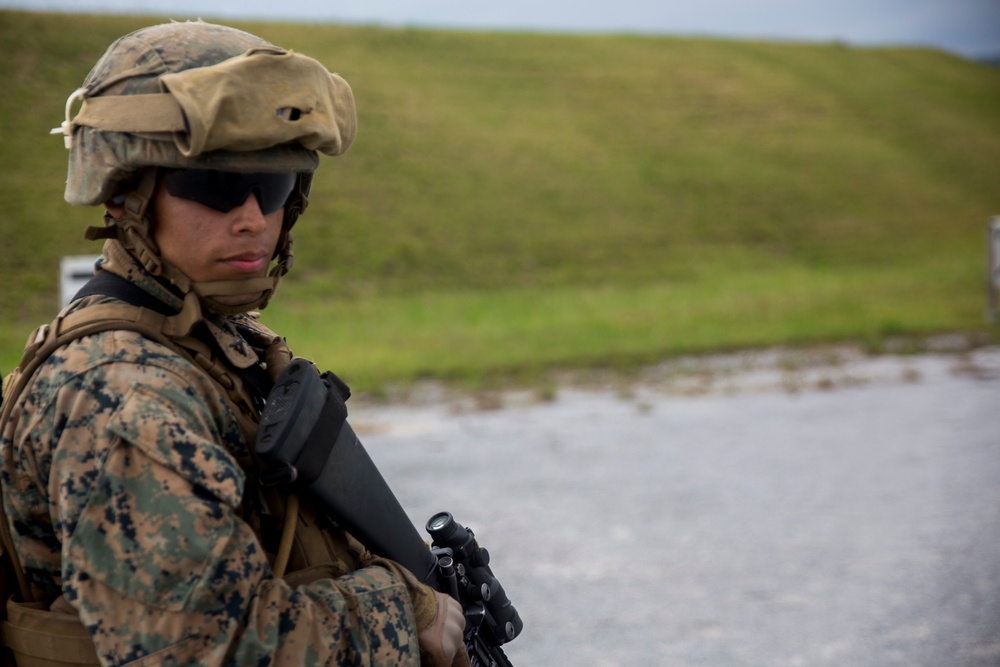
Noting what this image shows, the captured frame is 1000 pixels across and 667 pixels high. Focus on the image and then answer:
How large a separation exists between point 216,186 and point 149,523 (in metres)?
0.52

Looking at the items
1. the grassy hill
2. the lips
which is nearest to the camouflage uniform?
the lips

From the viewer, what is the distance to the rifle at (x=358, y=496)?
59.2 inches

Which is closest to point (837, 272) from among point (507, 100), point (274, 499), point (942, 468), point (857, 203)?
point (857, 203)

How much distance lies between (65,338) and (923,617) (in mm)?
4022

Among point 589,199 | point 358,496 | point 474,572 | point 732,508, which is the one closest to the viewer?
point 358,496

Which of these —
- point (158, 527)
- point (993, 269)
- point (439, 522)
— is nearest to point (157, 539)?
Answer: point (158, 527)

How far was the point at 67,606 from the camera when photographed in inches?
57.7

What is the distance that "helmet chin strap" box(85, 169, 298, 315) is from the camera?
1.57 meters

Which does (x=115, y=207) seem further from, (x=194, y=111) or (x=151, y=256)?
(x=194, y=111)

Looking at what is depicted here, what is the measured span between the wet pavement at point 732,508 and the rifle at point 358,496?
2363mm

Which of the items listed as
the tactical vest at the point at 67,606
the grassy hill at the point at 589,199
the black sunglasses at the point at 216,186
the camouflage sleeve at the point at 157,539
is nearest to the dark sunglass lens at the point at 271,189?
the black sunglasses at the point at 216,186

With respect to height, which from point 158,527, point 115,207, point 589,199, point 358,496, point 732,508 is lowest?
point 589,199

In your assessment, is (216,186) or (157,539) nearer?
(157,539)

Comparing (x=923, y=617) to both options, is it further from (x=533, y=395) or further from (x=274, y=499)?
(x=533, y=395)
